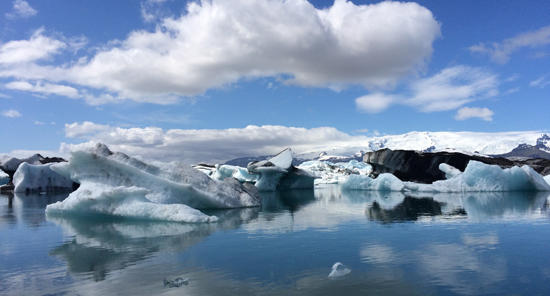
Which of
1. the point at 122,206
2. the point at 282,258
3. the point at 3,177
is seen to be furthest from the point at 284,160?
the point at 3,177

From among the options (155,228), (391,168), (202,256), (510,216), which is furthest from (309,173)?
(202,256)

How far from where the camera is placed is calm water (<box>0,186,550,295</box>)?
4.28 m

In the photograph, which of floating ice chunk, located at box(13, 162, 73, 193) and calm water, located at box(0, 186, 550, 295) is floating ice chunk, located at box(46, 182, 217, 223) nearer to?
calm water, located at box(0, 186, 550, 295)

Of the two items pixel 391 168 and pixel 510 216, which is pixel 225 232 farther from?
pixel 391 168

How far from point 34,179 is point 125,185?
25080 mm

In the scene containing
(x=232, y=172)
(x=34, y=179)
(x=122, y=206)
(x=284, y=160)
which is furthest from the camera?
(x=232, y=172)

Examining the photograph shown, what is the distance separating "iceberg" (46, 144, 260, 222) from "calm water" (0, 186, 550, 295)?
1.21 m

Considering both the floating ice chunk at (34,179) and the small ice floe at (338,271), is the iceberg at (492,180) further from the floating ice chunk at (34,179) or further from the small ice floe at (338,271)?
the floating ice chunk at (34,179)

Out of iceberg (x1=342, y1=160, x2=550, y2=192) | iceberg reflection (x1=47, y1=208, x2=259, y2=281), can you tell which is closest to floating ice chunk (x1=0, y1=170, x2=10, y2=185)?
iceberg reflection (x1=47, y1=208, x2=259, y2=281)

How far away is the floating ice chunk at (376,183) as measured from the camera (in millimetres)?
26033

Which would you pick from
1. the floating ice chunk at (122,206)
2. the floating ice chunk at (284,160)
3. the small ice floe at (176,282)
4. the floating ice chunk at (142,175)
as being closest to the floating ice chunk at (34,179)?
the floating ice chunk at (284,160)

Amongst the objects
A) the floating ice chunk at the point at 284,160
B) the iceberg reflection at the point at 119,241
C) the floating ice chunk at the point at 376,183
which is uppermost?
the floating ice chunk at the point at 284,160

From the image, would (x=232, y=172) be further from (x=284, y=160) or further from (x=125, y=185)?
(x=125, y=185)

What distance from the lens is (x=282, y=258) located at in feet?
18.7
